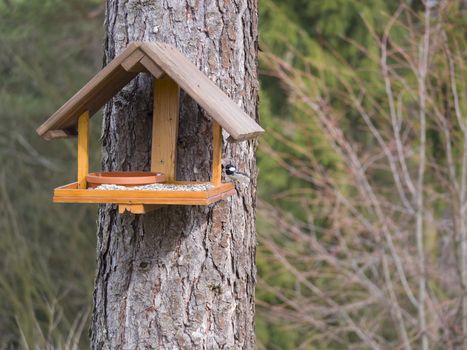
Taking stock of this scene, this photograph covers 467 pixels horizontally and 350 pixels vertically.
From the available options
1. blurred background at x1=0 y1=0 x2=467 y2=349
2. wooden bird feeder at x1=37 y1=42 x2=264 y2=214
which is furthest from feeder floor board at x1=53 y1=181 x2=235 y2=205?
blurred background at x1=0 y1=0 x2=467 y2=349

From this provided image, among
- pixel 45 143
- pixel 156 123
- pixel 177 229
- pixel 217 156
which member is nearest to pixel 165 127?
pixel 156 123

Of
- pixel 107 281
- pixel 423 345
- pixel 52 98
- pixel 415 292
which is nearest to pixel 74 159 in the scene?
pixel 52 98

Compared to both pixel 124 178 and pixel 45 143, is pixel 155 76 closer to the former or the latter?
pixel 124 178

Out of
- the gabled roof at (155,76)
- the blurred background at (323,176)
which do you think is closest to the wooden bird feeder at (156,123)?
the gabled roof at (155,76)

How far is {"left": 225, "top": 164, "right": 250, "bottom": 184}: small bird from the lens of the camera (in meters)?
2.50

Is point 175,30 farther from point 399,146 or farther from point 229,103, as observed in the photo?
point 399,146

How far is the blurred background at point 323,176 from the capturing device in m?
4.72

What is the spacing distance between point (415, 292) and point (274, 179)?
1.74 m

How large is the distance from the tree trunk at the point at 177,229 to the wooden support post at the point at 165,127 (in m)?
0.06

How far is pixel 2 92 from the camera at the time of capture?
8305 mm

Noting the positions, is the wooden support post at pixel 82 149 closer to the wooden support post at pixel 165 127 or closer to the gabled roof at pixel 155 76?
the gabled roof at pixel 155 76

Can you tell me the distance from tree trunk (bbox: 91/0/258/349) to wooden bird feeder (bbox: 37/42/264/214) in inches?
2.8

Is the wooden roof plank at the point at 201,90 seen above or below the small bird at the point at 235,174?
above

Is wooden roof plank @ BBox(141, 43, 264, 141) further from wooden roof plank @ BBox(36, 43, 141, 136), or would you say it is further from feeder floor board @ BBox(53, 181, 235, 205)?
feeder floor board @ BBox(53, 181, 235, 205)
